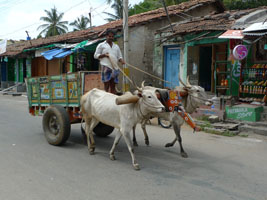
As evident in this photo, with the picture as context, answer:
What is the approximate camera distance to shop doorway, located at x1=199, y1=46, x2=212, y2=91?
11639 millimetres

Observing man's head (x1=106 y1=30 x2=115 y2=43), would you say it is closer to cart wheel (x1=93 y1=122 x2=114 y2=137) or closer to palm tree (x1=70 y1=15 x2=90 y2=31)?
cart wheel (x1=93 y1=122 x2=114 y2=137)

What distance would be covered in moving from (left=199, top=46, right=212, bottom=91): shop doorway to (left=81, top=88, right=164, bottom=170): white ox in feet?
23.2

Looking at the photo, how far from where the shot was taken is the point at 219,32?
9.80m

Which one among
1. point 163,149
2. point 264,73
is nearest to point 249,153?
point 163,149

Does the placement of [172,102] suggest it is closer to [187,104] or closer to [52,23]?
[187,104]

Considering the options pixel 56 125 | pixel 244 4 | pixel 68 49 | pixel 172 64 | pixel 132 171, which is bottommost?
pixel 132 171

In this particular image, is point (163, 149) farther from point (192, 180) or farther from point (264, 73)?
point (264, 73)

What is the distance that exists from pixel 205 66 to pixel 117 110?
7630 mm

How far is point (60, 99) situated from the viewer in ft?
21.0

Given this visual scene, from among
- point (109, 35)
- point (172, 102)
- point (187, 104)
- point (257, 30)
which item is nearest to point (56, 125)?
point (109, 35)

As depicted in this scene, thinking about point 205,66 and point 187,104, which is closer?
point 187,104

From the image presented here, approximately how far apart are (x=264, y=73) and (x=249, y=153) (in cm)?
412

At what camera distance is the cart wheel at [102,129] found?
22.7ft

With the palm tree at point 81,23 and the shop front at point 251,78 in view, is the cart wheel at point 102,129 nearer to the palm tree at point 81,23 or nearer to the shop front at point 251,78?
the shop front at point 251,78
